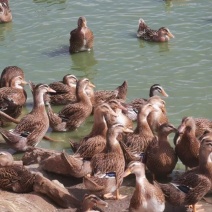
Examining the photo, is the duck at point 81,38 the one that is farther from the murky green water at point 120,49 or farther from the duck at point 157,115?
the duck at point 157,115

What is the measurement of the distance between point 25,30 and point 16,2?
2.65 metres

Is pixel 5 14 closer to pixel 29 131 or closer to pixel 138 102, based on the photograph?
pixel 138 102

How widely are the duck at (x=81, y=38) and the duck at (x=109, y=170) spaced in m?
6.87

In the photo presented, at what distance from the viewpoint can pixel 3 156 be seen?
10672mm

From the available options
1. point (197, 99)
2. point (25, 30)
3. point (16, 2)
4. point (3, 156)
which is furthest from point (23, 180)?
point (16, 2)

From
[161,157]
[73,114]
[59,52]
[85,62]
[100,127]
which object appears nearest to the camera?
[161,157]

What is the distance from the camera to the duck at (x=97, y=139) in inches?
428

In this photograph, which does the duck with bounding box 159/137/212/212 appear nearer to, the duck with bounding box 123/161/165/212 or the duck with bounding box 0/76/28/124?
the duck with bounding box 123/161/165/212

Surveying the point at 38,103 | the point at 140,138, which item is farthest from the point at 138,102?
the point at 140,138

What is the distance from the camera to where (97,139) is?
11.2 m

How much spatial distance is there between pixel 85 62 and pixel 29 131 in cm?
517

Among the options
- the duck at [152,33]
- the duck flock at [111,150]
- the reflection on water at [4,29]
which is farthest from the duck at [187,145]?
the reflection on water at [4,29]

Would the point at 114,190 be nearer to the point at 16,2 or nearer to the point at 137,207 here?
the point at 137,207

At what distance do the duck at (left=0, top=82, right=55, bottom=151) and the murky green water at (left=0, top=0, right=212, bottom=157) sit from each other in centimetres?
54
